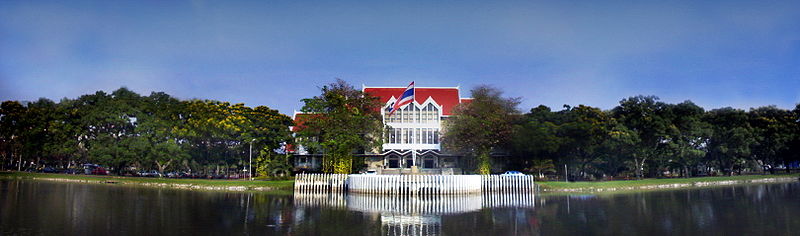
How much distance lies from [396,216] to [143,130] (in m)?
41.2

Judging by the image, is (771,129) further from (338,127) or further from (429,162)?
(338,127)

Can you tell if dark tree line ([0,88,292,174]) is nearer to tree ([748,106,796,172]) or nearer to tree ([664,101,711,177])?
tree ([664,101,711,177])

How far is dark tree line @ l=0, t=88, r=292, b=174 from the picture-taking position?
52.1 metres

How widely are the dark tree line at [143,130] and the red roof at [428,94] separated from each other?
13.0 meters

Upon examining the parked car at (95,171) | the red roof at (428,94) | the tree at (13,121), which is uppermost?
the red roof at (428,94)

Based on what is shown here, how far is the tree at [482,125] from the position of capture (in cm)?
4775

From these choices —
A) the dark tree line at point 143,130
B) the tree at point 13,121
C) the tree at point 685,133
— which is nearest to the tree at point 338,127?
the dark tree line at point 143,130

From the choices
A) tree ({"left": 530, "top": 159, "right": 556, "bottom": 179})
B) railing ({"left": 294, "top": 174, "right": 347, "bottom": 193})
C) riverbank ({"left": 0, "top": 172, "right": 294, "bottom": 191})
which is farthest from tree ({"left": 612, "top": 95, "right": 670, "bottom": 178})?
riverbank ({"left": 0, "top": 172, "right": 294, "bottom": 191})

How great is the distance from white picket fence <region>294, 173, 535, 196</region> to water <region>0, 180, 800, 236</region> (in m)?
2.13

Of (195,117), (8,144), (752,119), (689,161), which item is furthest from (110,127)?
(752,119)

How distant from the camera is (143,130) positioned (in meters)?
54.6

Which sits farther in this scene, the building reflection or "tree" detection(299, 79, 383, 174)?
"tree" detection(299, 79, 383, 174)

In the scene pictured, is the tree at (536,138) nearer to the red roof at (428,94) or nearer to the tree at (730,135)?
the red roof at (428,94)

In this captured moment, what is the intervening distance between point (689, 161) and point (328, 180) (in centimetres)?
4281
